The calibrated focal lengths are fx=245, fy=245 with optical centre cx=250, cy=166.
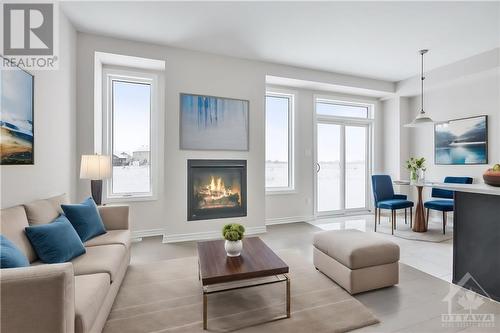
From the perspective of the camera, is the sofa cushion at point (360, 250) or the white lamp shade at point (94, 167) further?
the white lamp shade at point (94, 167)

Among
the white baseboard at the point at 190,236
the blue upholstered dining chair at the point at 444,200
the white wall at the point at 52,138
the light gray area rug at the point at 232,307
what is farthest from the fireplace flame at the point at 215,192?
the blue upholstered dining chair at the point at 444,200

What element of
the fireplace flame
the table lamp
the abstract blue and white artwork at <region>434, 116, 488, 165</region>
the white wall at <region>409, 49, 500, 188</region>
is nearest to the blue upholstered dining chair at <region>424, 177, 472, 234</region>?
the white wall at <region>409, 49, 500, 188</region>

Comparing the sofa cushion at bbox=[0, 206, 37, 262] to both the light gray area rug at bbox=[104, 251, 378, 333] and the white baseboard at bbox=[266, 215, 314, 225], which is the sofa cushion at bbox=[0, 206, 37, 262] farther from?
the white baseboard at bbox=[266, 215, 314, 225]

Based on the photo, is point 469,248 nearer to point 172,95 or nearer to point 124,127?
point 172,95

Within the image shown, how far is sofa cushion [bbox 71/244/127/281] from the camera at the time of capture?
1.81 meters

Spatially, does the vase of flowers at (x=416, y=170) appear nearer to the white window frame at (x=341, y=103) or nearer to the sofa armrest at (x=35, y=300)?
the white window frame at (x=341, y=103)

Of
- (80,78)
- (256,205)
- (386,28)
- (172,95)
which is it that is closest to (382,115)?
(386,28)

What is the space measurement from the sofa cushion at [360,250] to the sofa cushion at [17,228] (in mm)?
2515

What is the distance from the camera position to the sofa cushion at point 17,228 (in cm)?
164

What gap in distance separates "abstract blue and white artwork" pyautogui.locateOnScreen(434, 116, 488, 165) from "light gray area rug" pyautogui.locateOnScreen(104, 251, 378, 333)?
3.97m

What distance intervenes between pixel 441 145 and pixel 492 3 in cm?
283

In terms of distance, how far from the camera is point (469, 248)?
234cm

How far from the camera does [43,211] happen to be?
2.07m

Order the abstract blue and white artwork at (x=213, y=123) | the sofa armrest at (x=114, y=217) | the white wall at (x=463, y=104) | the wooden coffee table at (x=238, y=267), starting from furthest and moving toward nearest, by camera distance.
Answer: the white wall at (x=463, y=104), the abstract blue and white artwork at (x=213, y=123), the sofa armrest at (x=114, y=217), the wooden coffee table at (x=238, y=267)
